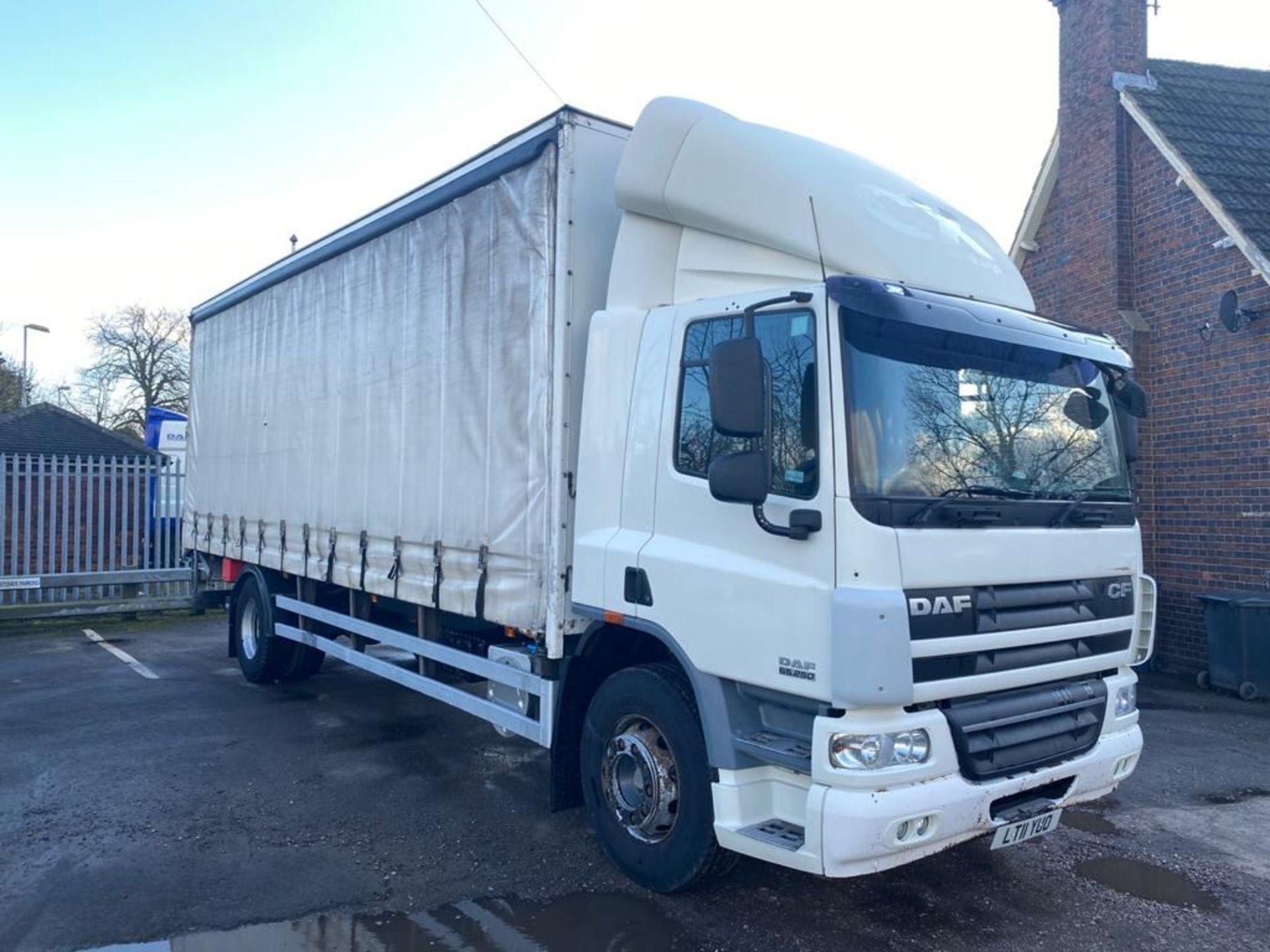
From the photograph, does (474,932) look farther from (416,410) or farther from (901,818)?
(416,410)

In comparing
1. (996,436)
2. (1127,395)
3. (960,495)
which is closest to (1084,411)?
(1127,395)

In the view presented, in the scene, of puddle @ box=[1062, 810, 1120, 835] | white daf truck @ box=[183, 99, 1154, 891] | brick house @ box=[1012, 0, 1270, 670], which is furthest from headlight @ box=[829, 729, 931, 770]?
brick house @ box=[1012, 0, 1270, 670]

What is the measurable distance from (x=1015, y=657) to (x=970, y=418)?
1027 millimetres

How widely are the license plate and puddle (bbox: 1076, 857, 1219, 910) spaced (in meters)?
0.90

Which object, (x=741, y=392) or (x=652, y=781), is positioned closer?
(x=741, y=392)

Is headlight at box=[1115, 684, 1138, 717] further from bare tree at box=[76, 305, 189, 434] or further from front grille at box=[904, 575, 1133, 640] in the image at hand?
bare tree at box=[76, 305, 189, 434]

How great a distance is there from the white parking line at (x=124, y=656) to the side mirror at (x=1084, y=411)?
29.8 ft

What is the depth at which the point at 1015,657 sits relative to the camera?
12.9 ft

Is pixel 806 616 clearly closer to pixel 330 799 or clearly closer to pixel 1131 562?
pixel 1131 562

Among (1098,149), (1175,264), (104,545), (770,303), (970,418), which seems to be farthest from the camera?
(104,545)

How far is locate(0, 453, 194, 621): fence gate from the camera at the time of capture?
44.3 feet

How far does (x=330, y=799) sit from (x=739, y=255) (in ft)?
13.8

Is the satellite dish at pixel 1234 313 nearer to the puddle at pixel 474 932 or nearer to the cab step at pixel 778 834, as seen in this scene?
the cab step at pixel 778 834

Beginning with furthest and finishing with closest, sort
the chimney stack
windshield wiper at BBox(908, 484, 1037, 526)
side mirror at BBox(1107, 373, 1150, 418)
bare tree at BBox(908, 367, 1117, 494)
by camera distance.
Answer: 1. the chimney stack
2. side mirror at BBox(1107, 373, 1150, 418)
3. bare tree at BBox(908, 367, 1117, 494)
4. windshield wiper at BBox(908, 484, 1037, 526)
